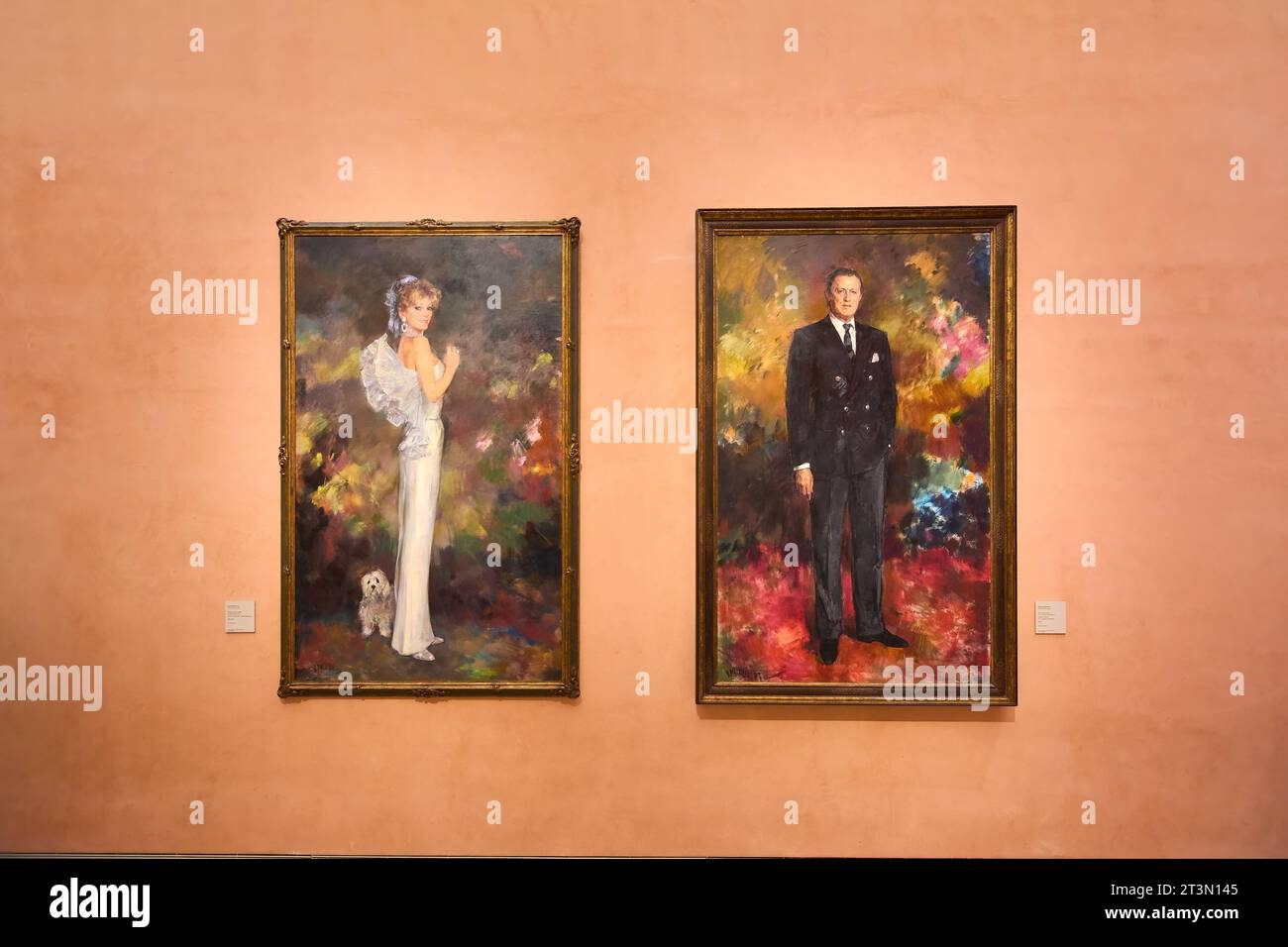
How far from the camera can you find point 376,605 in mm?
3520

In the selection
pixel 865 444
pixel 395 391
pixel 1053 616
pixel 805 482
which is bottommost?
pixel 1053 616

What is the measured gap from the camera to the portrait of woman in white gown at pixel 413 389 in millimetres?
3490

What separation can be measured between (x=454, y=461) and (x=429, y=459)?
0.09m

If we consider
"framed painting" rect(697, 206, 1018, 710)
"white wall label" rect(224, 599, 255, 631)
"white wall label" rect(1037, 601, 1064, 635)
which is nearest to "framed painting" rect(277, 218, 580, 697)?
"white wall label" rect(224, 599, 255, 631)

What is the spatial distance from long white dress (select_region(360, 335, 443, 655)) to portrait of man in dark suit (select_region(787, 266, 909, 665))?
4.15 feet

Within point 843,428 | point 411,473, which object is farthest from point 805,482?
point 411,473

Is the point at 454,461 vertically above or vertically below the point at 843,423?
below

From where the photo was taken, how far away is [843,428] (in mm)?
3488

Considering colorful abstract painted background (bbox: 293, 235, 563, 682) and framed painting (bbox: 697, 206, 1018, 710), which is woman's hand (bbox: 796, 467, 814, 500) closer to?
framed painting (bbox: 697, 206, 1018, 710)

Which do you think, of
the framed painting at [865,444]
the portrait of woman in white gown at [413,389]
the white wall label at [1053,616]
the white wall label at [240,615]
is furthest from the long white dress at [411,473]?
the white wall label at [1053,616]

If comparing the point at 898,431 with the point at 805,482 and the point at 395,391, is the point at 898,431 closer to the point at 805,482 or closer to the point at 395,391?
the point at 805,482

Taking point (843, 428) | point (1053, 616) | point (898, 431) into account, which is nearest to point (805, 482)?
point (843, 428)

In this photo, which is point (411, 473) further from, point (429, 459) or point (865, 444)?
point (865, 444)

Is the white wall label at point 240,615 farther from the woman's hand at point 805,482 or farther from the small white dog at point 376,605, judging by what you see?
the woman's hand at point 805,482
